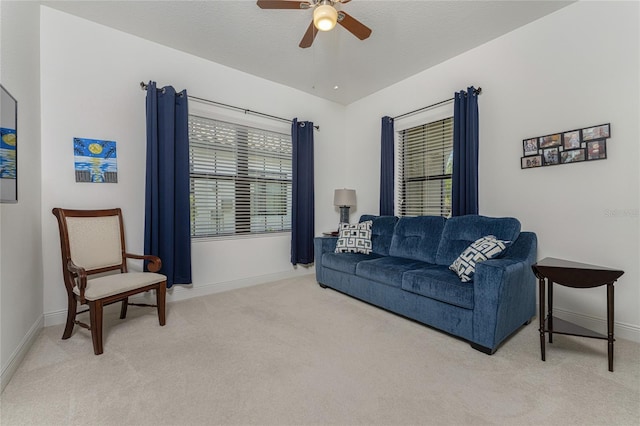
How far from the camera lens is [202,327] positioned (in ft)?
8.13

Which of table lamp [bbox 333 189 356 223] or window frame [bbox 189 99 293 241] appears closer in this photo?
window frame [bbox 189 99 293 241]

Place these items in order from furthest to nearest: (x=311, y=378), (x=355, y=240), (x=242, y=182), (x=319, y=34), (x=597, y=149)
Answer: (x=242, y=182)
(x=355, y=240)
(x=319, y=34)
(x=597, y=149)
(x=311, y=378)

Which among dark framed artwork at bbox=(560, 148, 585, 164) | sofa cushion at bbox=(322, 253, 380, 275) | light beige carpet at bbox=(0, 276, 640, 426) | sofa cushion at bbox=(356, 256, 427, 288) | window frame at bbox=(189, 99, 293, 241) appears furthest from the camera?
window frame at bbox=(189, 99, 293, 241)

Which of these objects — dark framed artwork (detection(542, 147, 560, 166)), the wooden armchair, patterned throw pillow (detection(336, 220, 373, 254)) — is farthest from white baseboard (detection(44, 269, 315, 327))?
dark framed artwork (detection(542, 147, 560, 166))

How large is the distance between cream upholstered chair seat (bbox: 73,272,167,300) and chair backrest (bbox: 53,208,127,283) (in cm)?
25

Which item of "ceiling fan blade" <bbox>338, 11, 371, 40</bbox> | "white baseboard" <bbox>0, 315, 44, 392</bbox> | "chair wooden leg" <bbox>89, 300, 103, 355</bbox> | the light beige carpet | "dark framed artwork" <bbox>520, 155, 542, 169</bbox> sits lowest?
the light beige carpet

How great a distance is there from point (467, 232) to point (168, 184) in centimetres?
320

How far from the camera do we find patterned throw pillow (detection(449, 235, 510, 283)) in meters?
2.25

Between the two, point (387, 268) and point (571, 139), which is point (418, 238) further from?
point (571, 139)

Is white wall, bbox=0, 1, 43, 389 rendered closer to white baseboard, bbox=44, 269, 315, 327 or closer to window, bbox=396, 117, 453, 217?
white baseboard, bbox=44, 269, 315, 327

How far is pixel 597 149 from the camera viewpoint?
2.34m

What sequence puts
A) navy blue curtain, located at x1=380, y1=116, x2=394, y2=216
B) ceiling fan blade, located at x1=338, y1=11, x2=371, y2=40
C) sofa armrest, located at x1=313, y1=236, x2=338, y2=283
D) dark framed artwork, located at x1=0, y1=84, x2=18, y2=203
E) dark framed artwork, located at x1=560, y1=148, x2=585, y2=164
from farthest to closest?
navy blue curtain, located at x1=380, y1=116, x2=394, y2=216
sofa armrest, located at x1=313, y1=236, x2=338, y2=283
dark framed artwork, located at x1=560, y1=148, x2=585, y2=164
ceiling fan blade, located at x1=338, y1=11, x2=371, y2=40
dark framed artwork, located at x1=0, y1=84, x2=18, y2=203

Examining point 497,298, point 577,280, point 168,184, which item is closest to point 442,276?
point 497,298

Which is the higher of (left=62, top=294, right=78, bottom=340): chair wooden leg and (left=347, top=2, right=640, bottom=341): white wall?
(left=347, top=2, right=640, bottom=341): white wall
